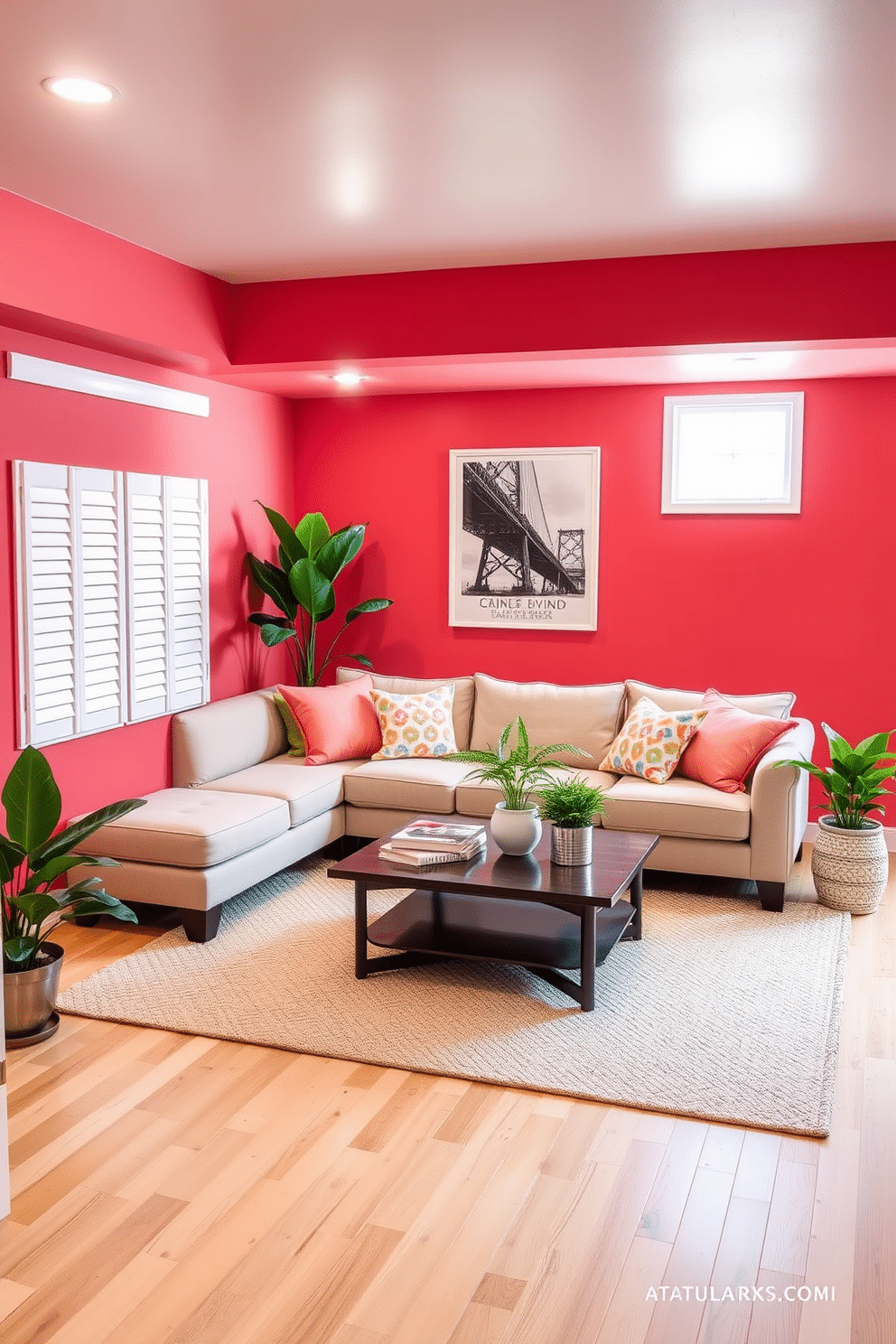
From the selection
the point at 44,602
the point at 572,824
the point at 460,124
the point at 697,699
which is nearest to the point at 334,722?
the point at 44,602

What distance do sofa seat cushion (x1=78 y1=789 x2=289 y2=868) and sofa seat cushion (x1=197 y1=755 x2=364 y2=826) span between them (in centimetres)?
19

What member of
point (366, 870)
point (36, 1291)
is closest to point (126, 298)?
point (366, 870)

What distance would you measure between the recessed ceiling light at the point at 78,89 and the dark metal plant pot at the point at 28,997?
2389 mm

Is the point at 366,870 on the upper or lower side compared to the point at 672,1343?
upper

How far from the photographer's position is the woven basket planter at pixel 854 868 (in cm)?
448

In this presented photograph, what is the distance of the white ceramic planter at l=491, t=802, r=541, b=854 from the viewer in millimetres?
3875

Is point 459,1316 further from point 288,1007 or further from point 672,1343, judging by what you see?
point 288,1007

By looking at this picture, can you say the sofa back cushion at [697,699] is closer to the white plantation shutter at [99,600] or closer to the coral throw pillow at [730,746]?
the coral throw pillow at [730,746]

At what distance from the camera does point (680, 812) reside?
4.65 m

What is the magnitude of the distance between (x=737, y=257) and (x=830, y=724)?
2353mm

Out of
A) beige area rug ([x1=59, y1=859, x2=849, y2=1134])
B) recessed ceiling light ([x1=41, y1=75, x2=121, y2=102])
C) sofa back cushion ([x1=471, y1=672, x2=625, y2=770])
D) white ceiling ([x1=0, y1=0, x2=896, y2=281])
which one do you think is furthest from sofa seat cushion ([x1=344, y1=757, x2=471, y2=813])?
recessed ceiling light ([x1=41, y1=75, x2=121, y2=102])

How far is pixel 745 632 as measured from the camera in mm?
5535

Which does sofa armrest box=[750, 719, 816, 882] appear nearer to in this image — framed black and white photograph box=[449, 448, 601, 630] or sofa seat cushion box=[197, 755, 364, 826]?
framed black and white photograph box=[449, 448, 601, 630]

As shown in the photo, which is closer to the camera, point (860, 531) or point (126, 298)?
point (126, 298)
